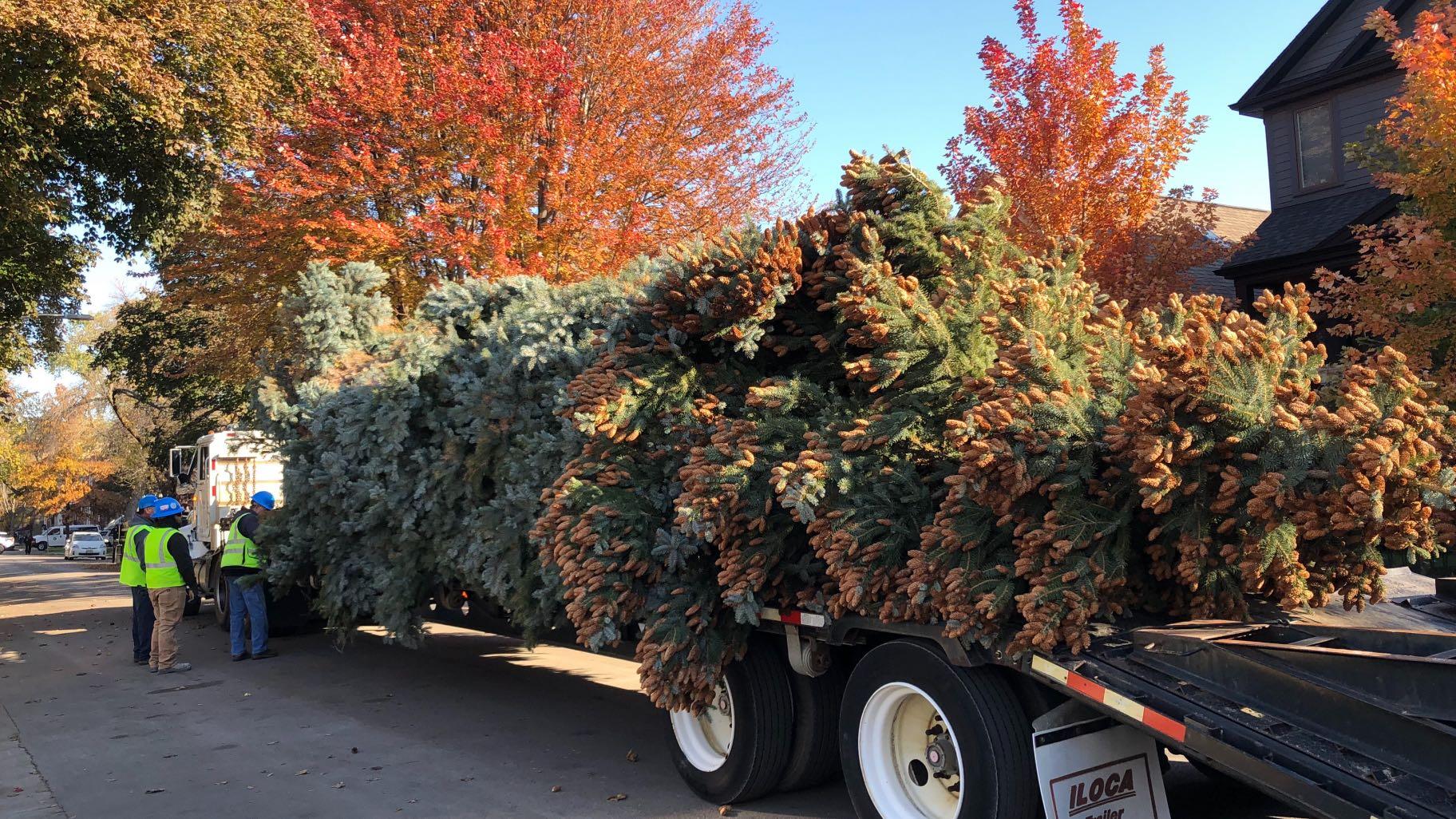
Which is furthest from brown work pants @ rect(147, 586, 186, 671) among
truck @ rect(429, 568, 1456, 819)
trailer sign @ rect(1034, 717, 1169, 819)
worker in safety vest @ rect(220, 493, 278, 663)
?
trailer sign @ rect(1034, 717, 1169, 819)

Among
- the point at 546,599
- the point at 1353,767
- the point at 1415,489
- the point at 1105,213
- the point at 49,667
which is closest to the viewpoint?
the point at 1353,767

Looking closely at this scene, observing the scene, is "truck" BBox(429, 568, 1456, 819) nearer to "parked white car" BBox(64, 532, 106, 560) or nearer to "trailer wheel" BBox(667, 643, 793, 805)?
"trailer wheel" BBox(667, 643, 793, 805)

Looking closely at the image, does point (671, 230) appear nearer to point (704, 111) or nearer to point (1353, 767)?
point (704, 111)

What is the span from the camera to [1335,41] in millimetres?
17406

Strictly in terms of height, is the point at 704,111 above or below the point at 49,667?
above

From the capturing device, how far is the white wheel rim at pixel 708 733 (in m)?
5.70

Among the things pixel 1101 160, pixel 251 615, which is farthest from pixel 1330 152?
pixel 251 615

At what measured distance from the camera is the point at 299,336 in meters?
10.1

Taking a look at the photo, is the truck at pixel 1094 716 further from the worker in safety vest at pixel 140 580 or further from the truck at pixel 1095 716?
the worker in safety vest at pixel 140 580

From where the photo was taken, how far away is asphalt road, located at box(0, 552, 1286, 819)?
231 inches

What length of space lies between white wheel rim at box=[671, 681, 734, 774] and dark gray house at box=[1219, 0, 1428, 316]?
13.8 metres

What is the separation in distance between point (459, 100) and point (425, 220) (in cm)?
166

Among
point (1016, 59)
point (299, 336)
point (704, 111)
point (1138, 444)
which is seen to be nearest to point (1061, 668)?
point (1138, 444)

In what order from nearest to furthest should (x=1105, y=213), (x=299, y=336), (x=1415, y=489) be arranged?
(x=1415, y=489) < (x=299, y=336) < (x=1105, y=213)
